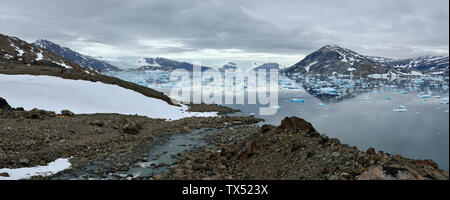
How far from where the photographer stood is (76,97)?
25125 millimetres

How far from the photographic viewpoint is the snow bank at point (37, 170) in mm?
8633

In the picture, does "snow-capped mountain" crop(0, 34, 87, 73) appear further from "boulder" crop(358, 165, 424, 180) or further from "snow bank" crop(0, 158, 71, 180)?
"boulder" crop(358, 165, 424, 180)

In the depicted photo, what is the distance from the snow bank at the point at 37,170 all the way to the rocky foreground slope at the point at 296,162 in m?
3.74

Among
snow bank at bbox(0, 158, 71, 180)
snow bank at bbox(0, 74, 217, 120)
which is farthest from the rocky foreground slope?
snow bank at bbox(0, 74, 217, 120)

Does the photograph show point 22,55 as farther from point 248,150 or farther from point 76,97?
point 248,150

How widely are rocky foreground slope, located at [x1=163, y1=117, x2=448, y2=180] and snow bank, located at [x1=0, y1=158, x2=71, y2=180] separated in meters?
3.74

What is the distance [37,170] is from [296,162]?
863 cm

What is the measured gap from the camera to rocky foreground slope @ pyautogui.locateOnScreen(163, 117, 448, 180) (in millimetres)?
6546

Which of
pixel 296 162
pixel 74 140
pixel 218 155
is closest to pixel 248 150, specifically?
pixel 218 155

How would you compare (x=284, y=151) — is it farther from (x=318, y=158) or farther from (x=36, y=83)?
(x=36, y=83)

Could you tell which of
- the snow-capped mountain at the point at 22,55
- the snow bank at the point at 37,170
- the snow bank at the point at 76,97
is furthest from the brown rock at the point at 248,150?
the snow-capped mountain at the point at 22,55

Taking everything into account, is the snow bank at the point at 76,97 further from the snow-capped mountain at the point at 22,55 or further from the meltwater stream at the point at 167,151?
the snow-capped mountain at the point at 22,55

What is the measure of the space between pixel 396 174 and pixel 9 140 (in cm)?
1388
